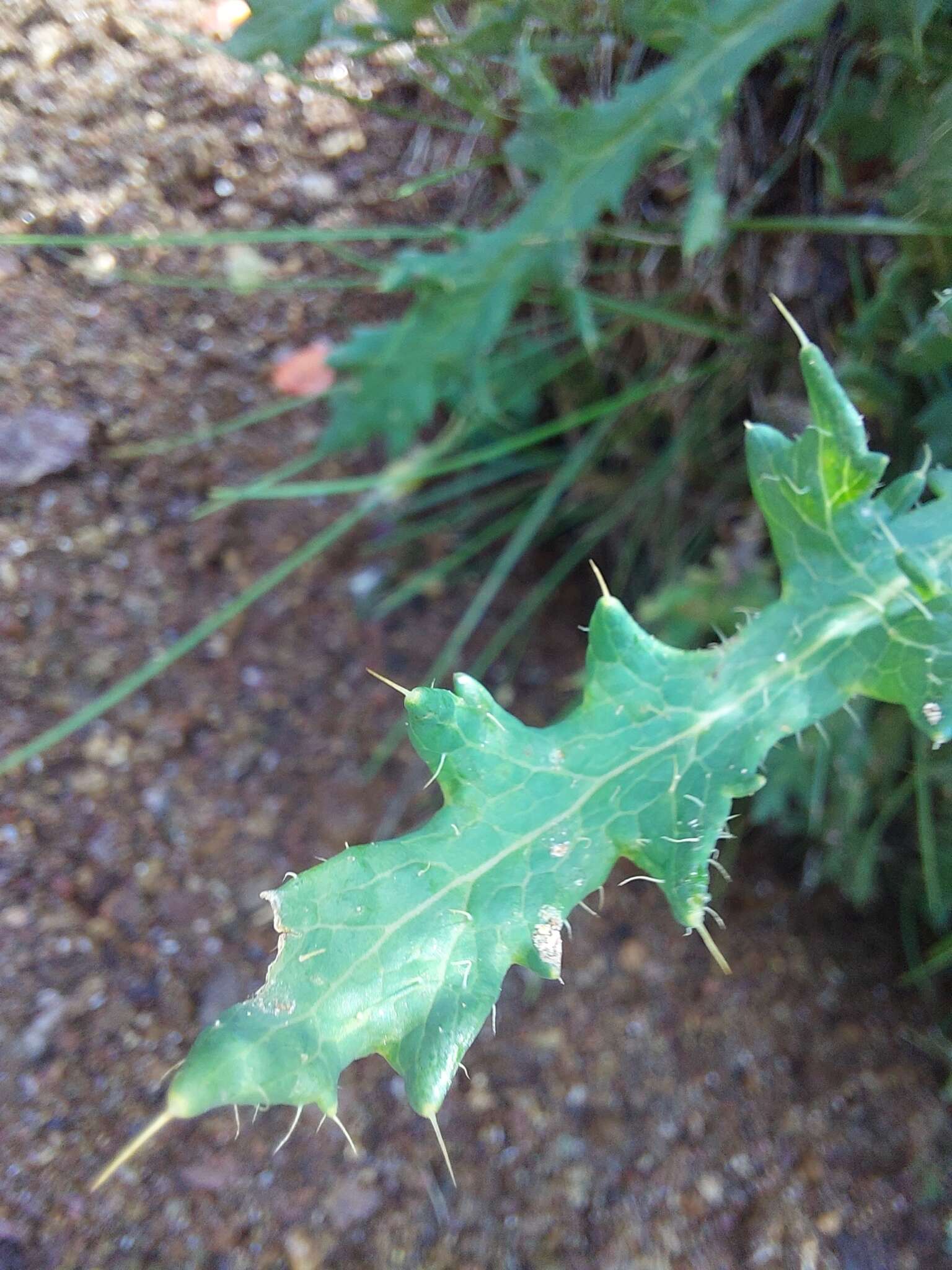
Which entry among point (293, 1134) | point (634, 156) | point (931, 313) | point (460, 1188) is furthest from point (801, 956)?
point (634, 156)

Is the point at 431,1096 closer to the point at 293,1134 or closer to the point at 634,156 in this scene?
the point at 293,1134

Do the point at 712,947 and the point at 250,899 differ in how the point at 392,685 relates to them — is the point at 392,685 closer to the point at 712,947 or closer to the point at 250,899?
the point at 712,947

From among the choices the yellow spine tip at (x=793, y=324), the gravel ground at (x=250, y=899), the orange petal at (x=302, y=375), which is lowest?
the gravel ground at (x=250, y=899)

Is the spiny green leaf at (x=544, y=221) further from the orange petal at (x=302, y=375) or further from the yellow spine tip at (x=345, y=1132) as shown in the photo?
the yellow spine tip at (x=345, y=1132)

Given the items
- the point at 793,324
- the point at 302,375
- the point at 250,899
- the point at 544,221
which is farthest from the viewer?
the point at 302,375

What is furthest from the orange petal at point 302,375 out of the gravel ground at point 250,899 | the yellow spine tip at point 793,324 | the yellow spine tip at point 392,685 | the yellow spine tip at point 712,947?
the yellow spine tip at point 712,947

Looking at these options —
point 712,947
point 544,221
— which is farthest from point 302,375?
point 712,947

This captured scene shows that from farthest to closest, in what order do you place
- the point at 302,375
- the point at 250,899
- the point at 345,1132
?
the point at 302,375, the point at 250,899, the point at 345,1132
